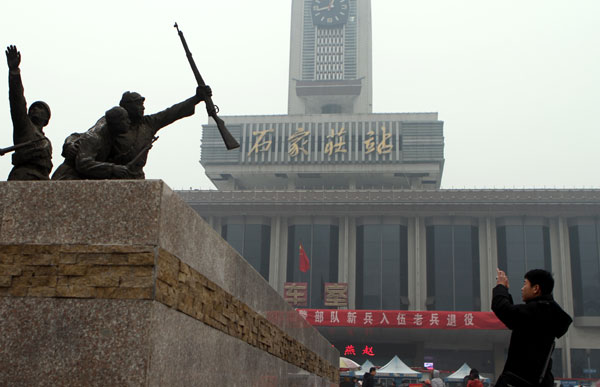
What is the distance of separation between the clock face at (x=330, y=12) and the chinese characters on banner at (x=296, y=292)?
164 ft

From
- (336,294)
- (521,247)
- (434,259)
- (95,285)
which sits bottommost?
(95,285)

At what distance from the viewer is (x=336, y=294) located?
52031mm

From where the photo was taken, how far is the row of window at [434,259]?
51.4 metres

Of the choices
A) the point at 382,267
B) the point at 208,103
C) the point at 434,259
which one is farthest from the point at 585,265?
the point at 208,103

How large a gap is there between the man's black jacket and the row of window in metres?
48.0

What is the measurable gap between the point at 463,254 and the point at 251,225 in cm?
1778

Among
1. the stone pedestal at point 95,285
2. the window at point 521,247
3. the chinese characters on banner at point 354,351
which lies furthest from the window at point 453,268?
the stone pedestal at point 95,285

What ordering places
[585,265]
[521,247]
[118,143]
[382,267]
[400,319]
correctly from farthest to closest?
[382,267]
[521,247]
[585,265]
[400,319]
[118,143]

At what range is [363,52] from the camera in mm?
91812

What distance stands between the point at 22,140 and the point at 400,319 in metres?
38.4

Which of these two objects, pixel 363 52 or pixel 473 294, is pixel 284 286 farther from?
pixel 363 52

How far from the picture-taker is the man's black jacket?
4301 millimetres

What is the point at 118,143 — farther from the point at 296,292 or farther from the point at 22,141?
the point at 296,292

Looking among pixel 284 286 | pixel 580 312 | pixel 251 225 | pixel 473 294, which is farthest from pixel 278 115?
pixel 580 312
